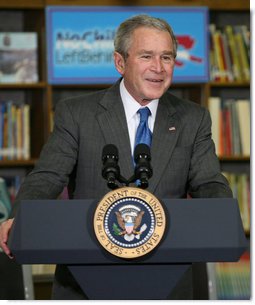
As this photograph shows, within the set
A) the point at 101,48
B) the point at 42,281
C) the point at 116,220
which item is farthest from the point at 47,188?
the point at 101,48

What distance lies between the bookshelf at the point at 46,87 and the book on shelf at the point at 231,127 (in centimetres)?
6

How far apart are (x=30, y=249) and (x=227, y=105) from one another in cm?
355

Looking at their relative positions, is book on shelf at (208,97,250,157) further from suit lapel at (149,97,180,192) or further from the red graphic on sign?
suit lapel at (149,97,180,192)


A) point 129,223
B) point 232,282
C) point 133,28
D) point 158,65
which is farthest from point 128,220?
point 232,282

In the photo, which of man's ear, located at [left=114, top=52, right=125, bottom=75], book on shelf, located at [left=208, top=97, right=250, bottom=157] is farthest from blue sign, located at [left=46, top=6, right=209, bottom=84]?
man's ear, located at [left=114, top=52, right=125, bottom=75]

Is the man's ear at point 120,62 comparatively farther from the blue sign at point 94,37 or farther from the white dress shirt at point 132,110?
the blue sign at point 94,37

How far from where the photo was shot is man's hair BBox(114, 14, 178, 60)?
8.13 feet

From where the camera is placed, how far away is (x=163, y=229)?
200 cm

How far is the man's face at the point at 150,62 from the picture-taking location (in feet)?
8.04

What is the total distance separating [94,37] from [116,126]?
8.85 feet

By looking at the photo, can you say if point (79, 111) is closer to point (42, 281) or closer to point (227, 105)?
point (42, 281)

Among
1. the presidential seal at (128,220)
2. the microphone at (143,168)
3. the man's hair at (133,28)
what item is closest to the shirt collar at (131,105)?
the man's hair at (133,28)

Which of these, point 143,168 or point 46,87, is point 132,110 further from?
point 46,87

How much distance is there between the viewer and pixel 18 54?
16.9ft
